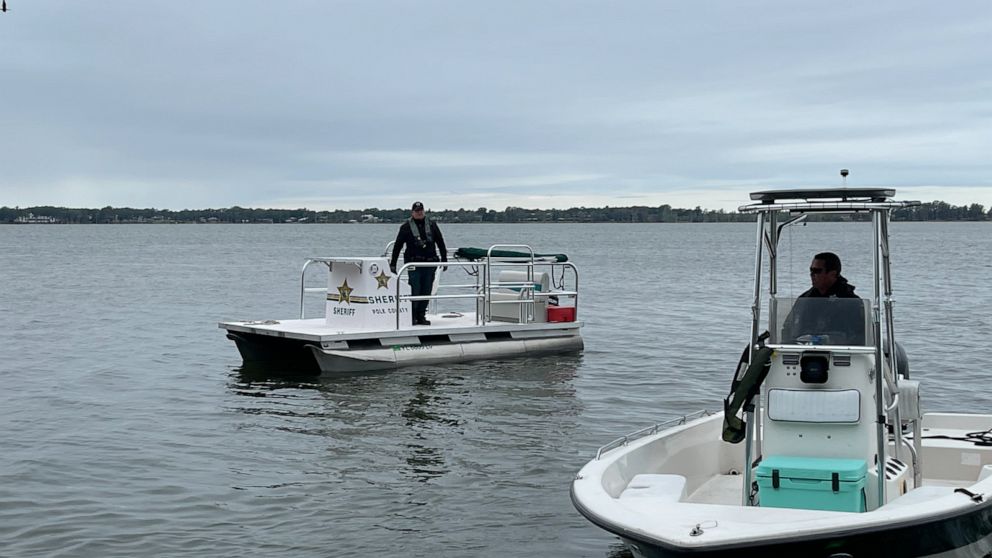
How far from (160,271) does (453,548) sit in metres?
43.7

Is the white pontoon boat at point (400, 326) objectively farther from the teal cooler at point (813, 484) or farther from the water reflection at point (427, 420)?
the teal cooler at point (813, 484)

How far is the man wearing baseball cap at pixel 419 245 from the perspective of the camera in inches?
637

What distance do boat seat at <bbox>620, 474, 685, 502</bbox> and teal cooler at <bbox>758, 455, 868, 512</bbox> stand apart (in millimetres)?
513

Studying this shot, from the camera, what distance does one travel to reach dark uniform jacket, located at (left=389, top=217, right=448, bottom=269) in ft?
53.1

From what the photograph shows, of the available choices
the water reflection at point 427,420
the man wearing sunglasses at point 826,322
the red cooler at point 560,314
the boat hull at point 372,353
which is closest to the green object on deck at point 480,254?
the red cooler at point 560,314

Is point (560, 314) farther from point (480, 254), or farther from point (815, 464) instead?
point (815, 464)

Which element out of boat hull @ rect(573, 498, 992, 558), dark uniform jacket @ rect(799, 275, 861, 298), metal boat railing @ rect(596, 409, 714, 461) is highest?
dark uniform jacket @ rect(799, 275, 861, 298)

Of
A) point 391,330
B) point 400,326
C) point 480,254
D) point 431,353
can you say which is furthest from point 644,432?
point 480,254

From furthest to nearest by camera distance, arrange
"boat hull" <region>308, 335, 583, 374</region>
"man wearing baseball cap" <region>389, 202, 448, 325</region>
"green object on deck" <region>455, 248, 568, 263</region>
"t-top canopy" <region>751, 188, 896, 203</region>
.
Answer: "green object on deck" <region>455, 248, 568, 263</region>, "man wearing baseball cap" <region>389, 202, 448, 325</region>, "boat hull" <region>308, 335, 583, 374</region>, "t-top canopy" <region>751, 188, 896, 203</region>

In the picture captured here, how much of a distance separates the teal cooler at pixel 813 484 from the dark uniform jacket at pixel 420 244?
1020 centimetres

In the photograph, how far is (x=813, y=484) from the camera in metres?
6.32

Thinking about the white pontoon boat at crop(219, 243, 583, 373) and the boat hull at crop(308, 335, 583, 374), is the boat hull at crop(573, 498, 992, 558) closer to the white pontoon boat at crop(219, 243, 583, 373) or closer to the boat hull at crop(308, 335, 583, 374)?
the boat hull at crop(308, 335, 583, 374)

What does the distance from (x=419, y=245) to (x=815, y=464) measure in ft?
34.3

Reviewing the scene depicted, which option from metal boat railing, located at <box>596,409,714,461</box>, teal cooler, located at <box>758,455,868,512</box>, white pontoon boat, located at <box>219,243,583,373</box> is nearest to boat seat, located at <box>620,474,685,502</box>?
metal boat railing, located at <box>596,409,714,461</box>
